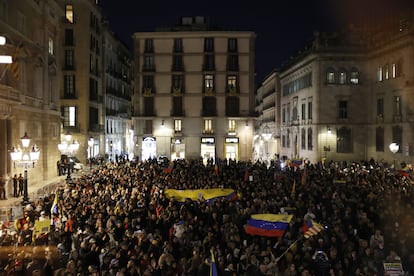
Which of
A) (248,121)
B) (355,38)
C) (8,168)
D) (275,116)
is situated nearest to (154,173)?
(8,168)

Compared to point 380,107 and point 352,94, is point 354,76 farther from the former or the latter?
point 380,107

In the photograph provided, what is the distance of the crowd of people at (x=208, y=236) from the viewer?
42.2 feet

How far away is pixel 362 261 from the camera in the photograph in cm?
1349

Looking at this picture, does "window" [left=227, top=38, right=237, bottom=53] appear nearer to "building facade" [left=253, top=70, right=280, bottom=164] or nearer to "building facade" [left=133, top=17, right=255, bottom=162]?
"building facade" [left=133, top=17, right=255, bottom=162]

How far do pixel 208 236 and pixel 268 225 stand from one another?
234 centimetres

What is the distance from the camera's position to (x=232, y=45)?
5869cm

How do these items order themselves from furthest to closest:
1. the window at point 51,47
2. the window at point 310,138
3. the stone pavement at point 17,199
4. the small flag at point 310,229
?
the window at point 310,138, the window at point 51,47, the stone pavement at point 17,199, the small flag at point 310,229

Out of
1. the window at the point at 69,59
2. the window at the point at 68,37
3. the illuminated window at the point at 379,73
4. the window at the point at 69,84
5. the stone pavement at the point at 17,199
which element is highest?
the window at the point at 68,37

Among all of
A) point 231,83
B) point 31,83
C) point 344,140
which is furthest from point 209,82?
point 31,83

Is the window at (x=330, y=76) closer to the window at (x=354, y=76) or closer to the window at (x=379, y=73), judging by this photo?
the window at (x=354, y=76)

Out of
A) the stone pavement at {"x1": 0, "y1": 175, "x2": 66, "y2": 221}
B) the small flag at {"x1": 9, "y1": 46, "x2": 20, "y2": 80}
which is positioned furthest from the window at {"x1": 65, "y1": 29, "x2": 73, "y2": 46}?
the small flag at {"x1": 9, "y1": 46, "x2": 20, "y2": 80}

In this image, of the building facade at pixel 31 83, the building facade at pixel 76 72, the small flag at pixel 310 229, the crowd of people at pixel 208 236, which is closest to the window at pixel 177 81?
the building facade at pixel 76 72

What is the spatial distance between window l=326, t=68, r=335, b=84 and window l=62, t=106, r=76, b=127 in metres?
28.4

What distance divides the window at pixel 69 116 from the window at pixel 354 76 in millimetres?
30900
